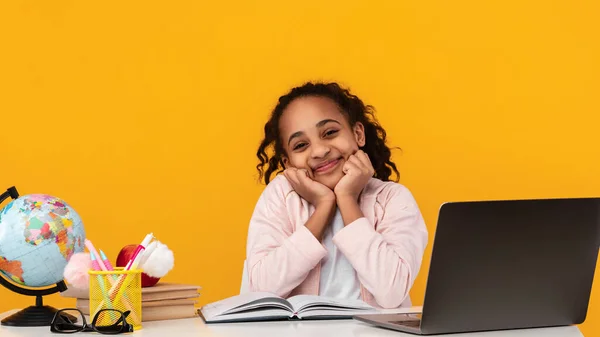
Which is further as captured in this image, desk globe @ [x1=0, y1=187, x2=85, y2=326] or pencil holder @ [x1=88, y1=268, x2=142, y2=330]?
desk globe @ [x1=0, y1=187, x2=85, y2=326]

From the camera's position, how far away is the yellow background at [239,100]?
133 inches

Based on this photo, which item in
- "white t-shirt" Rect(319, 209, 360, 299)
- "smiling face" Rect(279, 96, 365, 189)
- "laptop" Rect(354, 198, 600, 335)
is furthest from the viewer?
"smiling face" Rect(279, 96, 365, 189)

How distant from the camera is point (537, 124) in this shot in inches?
135

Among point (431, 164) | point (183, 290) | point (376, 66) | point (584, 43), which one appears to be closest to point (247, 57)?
point (376, 66)

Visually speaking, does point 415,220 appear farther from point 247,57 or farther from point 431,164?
point 247,57

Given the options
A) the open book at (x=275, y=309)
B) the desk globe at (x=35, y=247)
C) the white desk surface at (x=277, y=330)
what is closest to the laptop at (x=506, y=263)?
the white desk surface at (x=277, y=330)

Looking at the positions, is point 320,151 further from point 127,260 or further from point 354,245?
point 127,260

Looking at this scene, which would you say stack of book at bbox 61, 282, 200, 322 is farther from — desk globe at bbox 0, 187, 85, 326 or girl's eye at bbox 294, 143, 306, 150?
girl's eye at bbox 294, 143, 306, 150

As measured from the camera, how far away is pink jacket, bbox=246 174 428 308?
6.82 feet

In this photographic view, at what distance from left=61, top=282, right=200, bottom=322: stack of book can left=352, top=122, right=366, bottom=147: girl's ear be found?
97 cm

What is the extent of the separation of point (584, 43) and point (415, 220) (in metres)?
1.56

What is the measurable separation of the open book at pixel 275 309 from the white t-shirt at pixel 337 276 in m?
0.54

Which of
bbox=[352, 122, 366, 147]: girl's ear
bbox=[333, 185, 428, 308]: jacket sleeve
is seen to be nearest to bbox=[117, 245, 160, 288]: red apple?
bbox=[333, 185, 428, 308]: jacket sleeve

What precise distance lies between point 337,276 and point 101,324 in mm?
901
